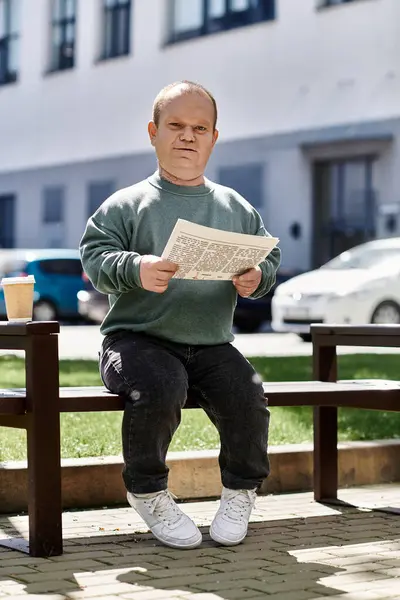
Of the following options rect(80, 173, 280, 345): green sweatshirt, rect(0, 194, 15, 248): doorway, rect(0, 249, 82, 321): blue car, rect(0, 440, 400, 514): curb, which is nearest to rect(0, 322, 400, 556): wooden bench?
rect(80, 173, 280, 345): green sweatshirt

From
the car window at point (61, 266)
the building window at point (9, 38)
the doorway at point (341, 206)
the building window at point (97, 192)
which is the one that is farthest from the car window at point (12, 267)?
the building window at point (9, 38)

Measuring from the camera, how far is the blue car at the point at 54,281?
81.6ft

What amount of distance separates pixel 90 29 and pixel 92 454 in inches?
1038

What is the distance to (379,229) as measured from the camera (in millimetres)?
25109

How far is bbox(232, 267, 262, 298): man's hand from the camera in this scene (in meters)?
5.00

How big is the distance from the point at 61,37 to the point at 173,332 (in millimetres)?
28660

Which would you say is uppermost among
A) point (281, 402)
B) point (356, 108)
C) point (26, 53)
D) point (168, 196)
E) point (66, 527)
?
point (26, 53)

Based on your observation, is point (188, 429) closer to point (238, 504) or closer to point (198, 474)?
point (198, 474)

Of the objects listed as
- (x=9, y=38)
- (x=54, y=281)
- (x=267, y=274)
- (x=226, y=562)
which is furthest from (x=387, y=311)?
(x=9, y=38)

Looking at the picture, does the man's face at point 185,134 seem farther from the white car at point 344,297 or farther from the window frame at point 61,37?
the window frame at point 61,37

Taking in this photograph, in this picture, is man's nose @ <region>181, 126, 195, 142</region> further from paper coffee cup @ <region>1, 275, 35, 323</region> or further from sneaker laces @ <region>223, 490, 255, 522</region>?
sneaker laces @ <region>223, 490, 255, 522</region>

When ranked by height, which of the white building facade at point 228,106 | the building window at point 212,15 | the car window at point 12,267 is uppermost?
the building window at point 212,15

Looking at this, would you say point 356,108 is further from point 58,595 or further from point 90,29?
point 58,595

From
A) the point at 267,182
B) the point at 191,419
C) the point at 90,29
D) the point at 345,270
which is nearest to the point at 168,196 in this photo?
the point at 191,419
